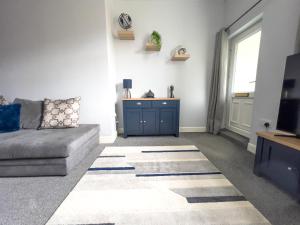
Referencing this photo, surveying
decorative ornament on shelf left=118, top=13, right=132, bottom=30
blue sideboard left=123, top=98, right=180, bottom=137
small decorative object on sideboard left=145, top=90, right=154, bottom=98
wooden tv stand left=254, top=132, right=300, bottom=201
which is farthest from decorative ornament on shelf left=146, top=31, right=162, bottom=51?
wooden tv stand left=254, top=132, right=300, bottom=201

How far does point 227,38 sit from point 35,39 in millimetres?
3707

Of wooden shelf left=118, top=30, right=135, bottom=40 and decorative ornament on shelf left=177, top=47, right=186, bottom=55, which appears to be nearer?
wooden shelf left=118, top=30, right=135, bottom=40

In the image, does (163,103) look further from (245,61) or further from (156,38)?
(245,61)

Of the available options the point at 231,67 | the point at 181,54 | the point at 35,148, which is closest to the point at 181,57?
the point at 181,54

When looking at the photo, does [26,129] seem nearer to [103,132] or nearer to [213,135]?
[103,132]

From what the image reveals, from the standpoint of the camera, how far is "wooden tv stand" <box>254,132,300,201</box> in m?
1.28

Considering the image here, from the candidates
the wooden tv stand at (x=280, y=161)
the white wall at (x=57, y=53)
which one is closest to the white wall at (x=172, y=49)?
the white wall at (x=57, y=53)

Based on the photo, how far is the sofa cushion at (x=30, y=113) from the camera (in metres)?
2.37

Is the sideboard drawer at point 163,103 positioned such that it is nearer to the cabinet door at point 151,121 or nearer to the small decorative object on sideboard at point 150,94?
the cabinet door at point 151,121

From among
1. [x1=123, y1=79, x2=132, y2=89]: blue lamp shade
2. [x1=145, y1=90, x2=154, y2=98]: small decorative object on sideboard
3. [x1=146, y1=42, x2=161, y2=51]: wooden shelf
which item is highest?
[x1=146, y1=42, x2=161, y2=51]: wooden shelf

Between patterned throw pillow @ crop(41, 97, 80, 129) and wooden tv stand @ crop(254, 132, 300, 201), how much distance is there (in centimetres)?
259

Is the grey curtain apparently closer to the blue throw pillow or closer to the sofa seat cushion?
the sofa seat cushion

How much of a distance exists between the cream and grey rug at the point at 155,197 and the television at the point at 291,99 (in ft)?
2.80

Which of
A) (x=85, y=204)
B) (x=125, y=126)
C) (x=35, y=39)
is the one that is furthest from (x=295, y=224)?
(x=35, y=39)
